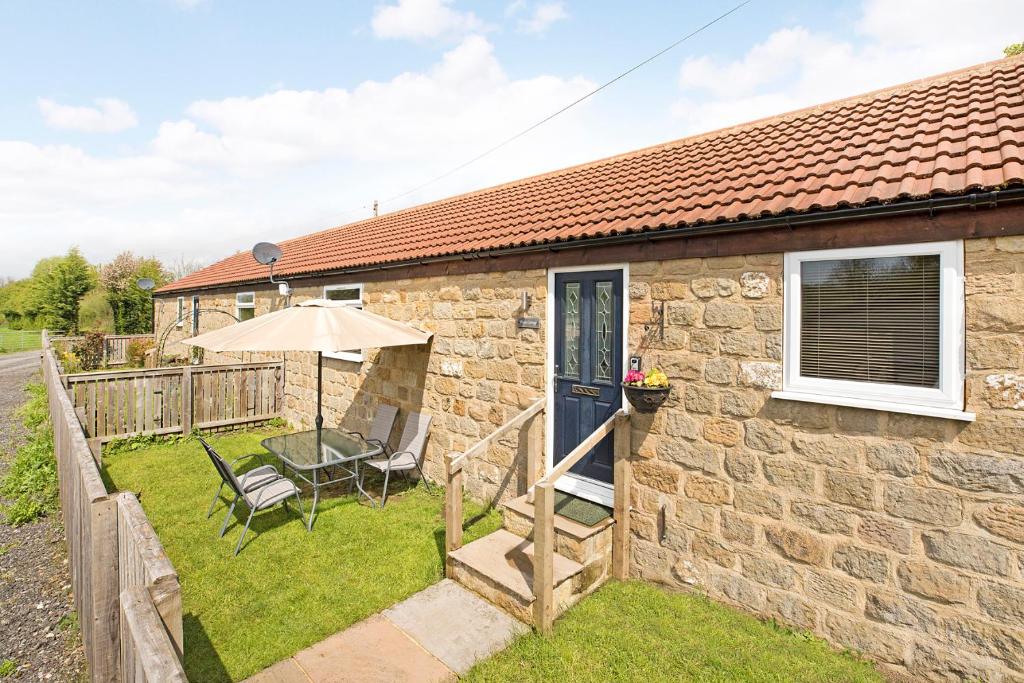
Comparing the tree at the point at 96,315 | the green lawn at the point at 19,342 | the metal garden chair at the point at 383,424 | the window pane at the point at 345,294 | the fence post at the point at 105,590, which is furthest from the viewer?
the green lawn at the point at 19,342

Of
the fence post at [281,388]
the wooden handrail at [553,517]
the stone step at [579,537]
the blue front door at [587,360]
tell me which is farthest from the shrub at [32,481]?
the blue front door at [587,360]

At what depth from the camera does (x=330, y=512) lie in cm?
573

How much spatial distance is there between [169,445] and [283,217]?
11386 centimetres

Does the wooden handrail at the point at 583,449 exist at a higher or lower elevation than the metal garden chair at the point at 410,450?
higher

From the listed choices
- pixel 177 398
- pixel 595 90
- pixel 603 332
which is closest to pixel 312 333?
pixel 603 332

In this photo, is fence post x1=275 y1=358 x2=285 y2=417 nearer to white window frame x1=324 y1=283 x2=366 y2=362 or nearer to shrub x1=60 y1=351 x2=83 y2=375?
white window frame x1=324 y1=283 x2=366 y2=362

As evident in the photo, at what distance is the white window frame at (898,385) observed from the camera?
3039 millimetres

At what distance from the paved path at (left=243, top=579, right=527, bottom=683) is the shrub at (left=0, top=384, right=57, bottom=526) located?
4397mm

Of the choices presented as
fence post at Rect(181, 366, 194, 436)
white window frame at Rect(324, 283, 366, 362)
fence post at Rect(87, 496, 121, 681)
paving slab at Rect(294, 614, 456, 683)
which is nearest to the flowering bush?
paving slab at Rect(294, 614, 456, 683)

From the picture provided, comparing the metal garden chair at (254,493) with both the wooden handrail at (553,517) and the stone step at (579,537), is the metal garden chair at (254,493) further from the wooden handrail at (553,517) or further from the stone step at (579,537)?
the wooden handrail at (553,517)

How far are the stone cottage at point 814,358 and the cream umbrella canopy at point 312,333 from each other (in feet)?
3.83

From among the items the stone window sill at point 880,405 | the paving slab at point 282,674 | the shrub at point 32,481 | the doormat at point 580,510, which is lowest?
the paving slab at point 282,674

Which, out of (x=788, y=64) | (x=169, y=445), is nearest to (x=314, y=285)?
(x=169, y=445)

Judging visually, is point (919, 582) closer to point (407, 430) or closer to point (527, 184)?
point (407, 430)
